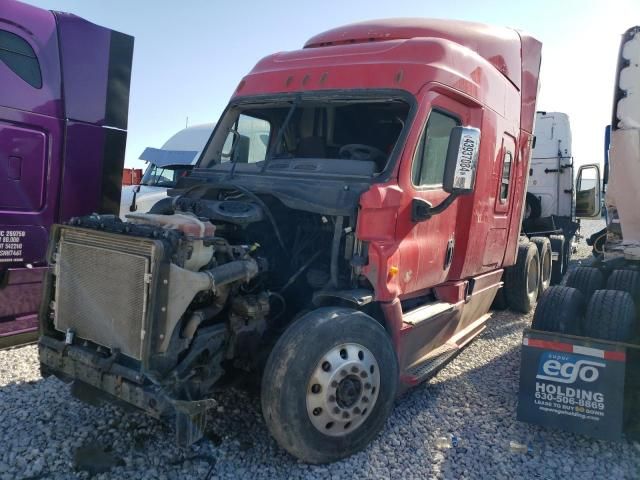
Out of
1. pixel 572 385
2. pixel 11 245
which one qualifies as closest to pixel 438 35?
pixel 572 385

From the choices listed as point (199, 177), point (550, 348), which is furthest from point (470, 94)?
point (199, 177)

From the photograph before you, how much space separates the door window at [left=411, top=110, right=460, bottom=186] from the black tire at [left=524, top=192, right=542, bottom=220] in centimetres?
741

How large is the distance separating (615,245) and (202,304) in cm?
419

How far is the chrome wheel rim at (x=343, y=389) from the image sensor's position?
10.6 feet

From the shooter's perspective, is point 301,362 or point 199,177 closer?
point 301,362

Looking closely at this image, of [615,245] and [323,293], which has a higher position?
[615,245]

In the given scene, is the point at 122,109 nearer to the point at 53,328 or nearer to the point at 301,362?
the point at 53,328

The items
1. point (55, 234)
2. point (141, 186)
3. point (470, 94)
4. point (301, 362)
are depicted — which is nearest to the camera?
point (301, 362)

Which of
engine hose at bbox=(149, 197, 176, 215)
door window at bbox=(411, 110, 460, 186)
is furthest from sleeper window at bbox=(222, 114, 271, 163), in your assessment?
door window at bbox=(411, 110, 460, 186)

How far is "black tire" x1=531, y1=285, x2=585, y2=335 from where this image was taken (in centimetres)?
443

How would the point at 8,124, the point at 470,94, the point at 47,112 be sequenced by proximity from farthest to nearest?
the point at 47,112
the point at 8,124
the point at 470,94

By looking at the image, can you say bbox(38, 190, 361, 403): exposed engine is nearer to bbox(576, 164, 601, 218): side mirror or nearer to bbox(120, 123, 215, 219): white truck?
bbox(120, 123, 215, 219): white truck

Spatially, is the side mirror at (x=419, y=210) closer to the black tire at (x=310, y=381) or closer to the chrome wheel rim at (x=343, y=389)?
the black tire at (x=310, y=381)

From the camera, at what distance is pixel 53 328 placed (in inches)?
141
